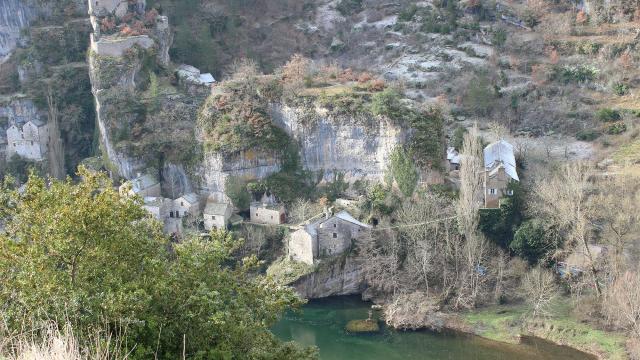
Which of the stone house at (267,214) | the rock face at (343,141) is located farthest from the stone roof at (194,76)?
the stone house at (267,214)

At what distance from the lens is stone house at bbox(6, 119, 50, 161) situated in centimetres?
3750

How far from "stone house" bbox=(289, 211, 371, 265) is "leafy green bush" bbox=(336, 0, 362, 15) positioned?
2119 cm

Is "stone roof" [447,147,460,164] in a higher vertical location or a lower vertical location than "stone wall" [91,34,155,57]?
lower

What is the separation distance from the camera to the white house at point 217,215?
3266 cm

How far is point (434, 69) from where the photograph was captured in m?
43.2

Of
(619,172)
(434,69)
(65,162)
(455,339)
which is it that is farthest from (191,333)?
(434,69)

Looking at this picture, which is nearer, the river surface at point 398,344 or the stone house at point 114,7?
the river surface at point 398,344

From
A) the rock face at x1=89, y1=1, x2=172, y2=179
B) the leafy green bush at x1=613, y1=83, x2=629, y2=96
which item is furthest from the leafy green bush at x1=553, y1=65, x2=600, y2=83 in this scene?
the rock face at x1=89, y1=1, x2=172, y2=179

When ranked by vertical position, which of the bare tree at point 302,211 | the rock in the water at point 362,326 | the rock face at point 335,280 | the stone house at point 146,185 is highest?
the stone house at point 146,185

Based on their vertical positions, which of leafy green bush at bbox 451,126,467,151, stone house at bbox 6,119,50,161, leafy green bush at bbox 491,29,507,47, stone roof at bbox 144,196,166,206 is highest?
leafy green bush at bbox 491,29,507,47

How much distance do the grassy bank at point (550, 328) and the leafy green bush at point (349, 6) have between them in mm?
25678

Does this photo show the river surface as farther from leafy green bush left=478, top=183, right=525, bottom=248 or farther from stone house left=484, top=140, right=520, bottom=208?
stone house left=484, top=140, right=520, bottom=208

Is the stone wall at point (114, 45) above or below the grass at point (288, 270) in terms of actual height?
above

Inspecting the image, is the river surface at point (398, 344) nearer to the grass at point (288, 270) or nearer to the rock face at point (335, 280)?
the rock face at point (335, 280)
